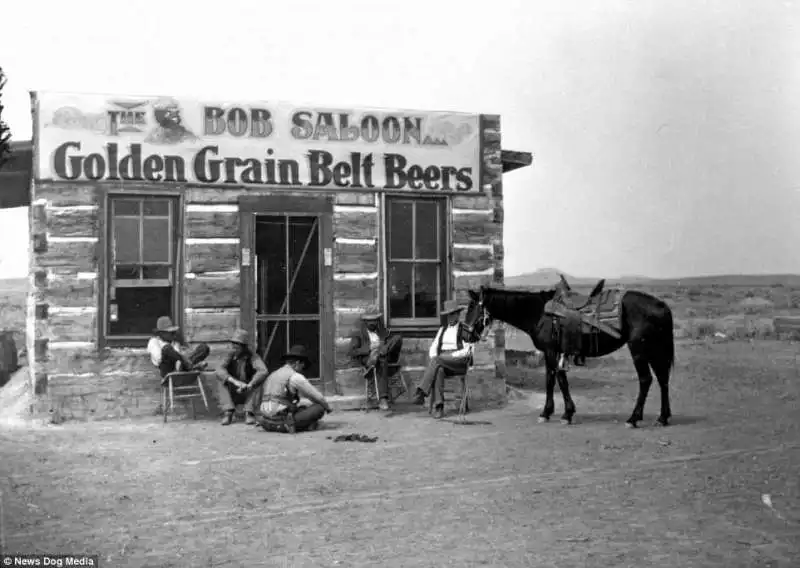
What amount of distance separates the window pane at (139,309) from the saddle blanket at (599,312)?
5174mm

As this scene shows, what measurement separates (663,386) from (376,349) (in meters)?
3.94

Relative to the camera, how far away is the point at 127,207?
11938 millimetres

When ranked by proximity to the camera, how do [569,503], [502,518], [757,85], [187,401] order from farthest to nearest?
[187,401] < [757,85] < [569,503] < [502,518]

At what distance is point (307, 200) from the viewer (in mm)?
12570

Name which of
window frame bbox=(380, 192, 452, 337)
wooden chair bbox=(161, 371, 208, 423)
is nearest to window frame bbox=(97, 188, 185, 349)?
wooden chair bbox=(161, 371, 208, 423)

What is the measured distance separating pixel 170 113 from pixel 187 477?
595 centimetres

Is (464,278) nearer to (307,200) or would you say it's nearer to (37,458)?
(307,200)

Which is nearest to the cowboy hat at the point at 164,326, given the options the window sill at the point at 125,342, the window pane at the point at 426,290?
the window sill at the point at 125,342

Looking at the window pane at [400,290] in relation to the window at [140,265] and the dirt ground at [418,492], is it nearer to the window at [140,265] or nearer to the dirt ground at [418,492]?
the dirt ground at [418,492]

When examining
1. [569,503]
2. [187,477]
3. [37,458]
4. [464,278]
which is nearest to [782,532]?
[569,503]

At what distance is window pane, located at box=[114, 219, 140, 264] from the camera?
11.9 meters

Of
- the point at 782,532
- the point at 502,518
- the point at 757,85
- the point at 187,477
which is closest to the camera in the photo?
the point at 782,532

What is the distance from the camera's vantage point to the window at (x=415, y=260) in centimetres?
1304

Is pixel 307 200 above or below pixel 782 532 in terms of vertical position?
above
